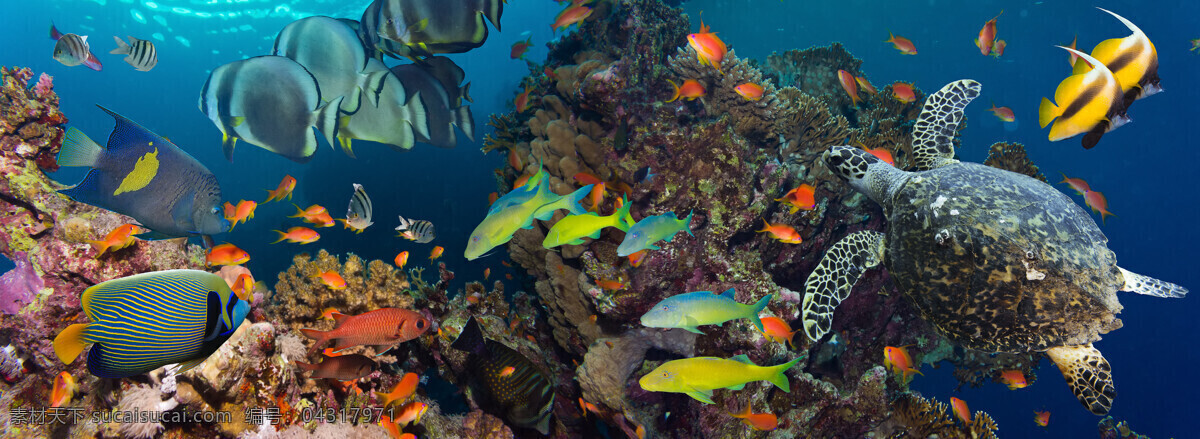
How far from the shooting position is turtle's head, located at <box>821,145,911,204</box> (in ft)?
12.8

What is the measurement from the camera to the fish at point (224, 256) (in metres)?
3.63

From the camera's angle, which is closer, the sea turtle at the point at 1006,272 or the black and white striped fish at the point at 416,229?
the sea turtle at the point at 1006,272

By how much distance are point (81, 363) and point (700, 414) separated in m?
4.85

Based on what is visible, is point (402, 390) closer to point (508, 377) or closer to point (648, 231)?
point (508, 377)

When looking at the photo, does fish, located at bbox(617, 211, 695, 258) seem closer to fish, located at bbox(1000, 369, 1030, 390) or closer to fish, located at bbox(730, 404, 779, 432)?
fish, located at bbox(730, 404, 779, 432)

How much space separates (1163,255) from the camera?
36.8 meters

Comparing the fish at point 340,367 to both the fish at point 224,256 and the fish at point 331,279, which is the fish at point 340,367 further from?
the fish at point 224,256

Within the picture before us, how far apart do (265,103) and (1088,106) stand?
433cm

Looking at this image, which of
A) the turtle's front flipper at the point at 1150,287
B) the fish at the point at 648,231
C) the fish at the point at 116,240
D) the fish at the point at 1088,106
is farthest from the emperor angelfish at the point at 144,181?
the turtle's front flipper at the point at 1150,287

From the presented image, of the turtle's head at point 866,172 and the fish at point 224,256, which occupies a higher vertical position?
the turtle's head at point 866,172

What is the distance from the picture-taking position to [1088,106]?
1899 millimetres

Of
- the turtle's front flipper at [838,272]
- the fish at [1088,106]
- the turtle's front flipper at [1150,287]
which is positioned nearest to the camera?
the fish at [1088,106]

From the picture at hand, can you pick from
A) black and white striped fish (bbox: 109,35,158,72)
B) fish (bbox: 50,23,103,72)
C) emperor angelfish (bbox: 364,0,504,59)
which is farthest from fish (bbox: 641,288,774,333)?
fish (bbox: 50,23,103,72)

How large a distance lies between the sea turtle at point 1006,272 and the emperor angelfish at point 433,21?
3.73 meters
